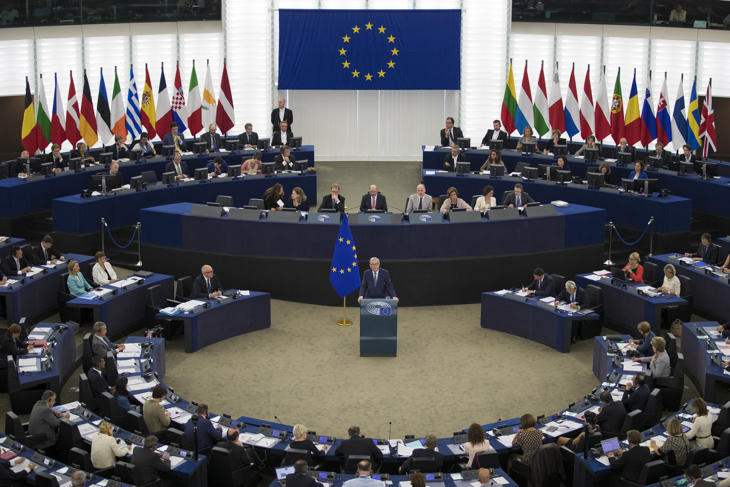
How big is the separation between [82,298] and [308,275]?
15.5ft

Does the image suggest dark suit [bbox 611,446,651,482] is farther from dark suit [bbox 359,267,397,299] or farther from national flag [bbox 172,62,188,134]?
national flag [bbox 172,62,188,134]

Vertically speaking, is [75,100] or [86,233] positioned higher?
[75,100]

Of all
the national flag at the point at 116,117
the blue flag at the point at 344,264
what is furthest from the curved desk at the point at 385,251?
the national flag at the point at 116,117

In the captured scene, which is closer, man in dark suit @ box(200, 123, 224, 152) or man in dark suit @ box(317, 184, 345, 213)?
man in dark suit @ box(317, 184, 345, 213)

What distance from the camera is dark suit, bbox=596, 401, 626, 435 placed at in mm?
13227

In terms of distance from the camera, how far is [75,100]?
86.2ft

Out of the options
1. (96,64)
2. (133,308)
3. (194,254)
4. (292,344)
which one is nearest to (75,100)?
(96,64)

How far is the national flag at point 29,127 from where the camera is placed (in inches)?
999

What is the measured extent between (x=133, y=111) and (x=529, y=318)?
14.3 m

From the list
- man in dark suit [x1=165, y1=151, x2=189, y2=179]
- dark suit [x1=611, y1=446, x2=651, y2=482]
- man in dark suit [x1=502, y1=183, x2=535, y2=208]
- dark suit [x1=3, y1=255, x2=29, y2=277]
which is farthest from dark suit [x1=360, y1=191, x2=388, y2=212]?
dark suit [x1=611, y1=446, x2=651, y2=482]

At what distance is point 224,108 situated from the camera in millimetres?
28609

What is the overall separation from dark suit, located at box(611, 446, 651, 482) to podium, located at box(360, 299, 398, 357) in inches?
243

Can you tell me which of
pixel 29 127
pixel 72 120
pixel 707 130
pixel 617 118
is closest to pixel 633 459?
pixel 707 130

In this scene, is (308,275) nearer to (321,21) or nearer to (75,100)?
(75,100)
